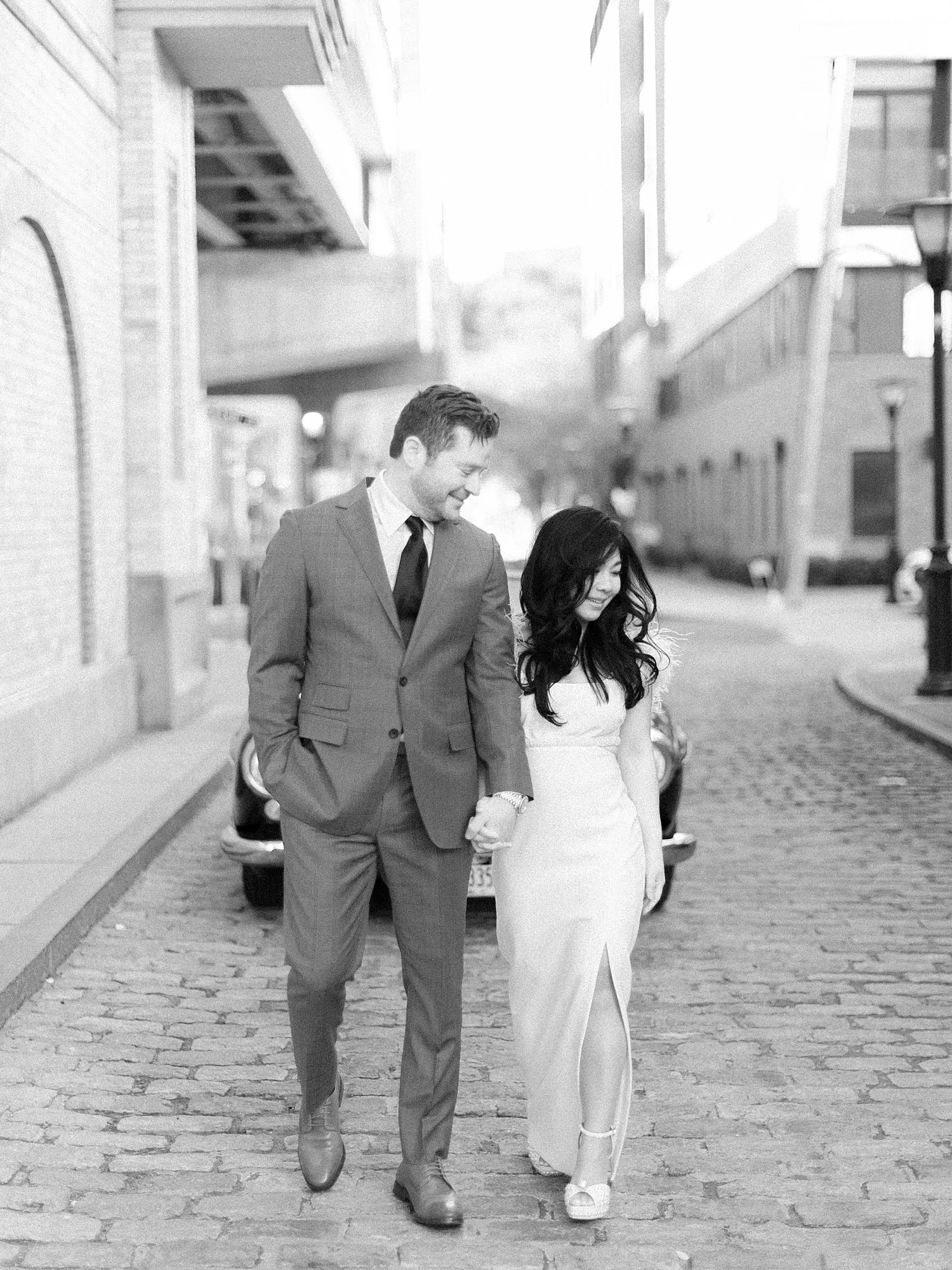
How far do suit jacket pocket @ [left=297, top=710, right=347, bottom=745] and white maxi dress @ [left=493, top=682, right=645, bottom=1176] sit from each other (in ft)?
1.52

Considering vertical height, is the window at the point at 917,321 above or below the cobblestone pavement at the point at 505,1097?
above

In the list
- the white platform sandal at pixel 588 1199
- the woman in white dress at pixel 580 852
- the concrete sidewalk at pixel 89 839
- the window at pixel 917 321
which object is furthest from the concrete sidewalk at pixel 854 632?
the white platform sandal at pixel 588 1199

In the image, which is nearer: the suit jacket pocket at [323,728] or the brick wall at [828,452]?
the suit jacket pocket at [323,728]

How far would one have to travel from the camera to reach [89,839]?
792cm

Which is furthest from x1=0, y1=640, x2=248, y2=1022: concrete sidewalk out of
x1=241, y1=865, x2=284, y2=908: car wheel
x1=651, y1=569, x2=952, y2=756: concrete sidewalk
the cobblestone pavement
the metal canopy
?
the metal canopy

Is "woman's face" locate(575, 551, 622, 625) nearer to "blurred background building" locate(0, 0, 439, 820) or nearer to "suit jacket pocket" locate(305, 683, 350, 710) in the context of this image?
"suit jacket pocket" locate(305, 683, 350, 710)

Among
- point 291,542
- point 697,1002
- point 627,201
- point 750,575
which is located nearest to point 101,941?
point 697,1002

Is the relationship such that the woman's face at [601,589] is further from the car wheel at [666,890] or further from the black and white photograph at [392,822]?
the car wheel at [666,890]

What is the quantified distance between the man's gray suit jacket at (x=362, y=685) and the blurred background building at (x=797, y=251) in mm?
18738

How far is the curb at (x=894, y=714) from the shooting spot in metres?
12.1

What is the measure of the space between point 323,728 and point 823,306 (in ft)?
99.7

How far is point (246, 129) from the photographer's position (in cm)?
1948

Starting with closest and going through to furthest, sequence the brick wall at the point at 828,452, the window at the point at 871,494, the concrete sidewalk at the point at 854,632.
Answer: the concrete sidewalk at the point at 854,632
the brick wall at the point at 828,452
the window at the point at 871,494

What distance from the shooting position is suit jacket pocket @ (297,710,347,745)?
3.74 metres
